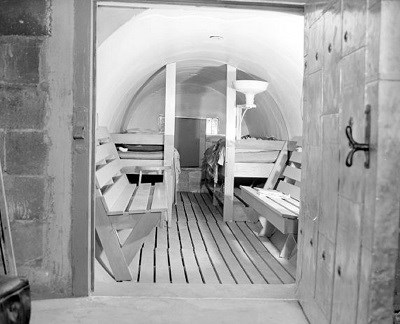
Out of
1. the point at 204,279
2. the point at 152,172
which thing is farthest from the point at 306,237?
the point at 152,172

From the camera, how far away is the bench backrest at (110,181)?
4636 mm

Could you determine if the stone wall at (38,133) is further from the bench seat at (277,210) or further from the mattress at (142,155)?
the mattress at (142,155)

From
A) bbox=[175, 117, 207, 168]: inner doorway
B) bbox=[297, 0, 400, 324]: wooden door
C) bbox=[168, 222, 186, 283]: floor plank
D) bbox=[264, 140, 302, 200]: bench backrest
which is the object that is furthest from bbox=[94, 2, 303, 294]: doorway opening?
bbox=[175, 117, 207, 168]: inner doorway

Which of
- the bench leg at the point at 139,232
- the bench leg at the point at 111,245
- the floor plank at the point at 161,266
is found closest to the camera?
the bench leg at the point at 111,245

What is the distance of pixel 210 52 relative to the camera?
7480 mm

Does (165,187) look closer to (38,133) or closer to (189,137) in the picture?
(38,133)

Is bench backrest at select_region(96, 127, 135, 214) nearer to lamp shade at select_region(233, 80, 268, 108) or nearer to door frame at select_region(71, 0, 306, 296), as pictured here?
door frame at select_region(71, 0, 306, 296)

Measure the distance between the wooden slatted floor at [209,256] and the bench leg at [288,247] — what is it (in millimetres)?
106

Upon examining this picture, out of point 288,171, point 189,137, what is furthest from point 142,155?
point 189,137

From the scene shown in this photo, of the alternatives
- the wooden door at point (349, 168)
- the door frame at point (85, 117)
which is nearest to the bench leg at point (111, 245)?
the door frame at point (85, 117)

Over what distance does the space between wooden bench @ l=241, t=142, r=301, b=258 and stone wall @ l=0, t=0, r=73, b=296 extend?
2.43 meters

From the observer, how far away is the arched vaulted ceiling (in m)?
5.16

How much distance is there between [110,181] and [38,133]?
259 centimetres

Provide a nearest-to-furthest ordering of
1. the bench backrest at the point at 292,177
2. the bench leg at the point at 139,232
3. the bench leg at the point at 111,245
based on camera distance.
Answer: the bench leg at the point at 111,245 → the bench leg at the point at 139,232 → the bench backrest at the point at 292,177
